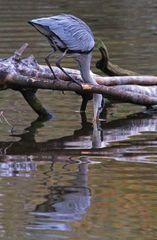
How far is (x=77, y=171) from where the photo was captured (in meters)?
8.84

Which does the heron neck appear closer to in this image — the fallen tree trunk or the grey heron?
the grey heron

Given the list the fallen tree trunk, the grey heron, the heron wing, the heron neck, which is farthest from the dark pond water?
the heron wing

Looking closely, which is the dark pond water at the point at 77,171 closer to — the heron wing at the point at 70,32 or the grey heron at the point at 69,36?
the grey heron at the point at 69,36

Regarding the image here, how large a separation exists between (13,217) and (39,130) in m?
3.57

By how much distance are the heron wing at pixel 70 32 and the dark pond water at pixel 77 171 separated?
105 centimetres

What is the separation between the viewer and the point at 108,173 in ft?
28.6

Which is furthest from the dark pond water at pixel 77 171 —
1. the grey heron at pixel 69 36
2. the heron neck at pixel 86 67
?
the grey heron at pixel 69 36

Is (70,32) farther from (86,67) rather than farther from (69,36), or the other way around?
(86,67)

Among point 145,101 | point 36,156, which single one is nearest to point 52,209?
point 36,156

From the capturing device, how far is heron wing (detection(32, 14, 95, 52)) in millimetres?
10009

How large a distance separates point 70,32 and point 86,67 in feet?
1.92

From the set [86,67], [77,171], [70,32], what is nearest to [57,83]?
[86,67]

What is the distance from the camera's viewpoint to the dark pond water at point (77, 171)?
280 inches

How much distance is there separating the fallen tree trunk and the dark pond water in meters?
0.26
